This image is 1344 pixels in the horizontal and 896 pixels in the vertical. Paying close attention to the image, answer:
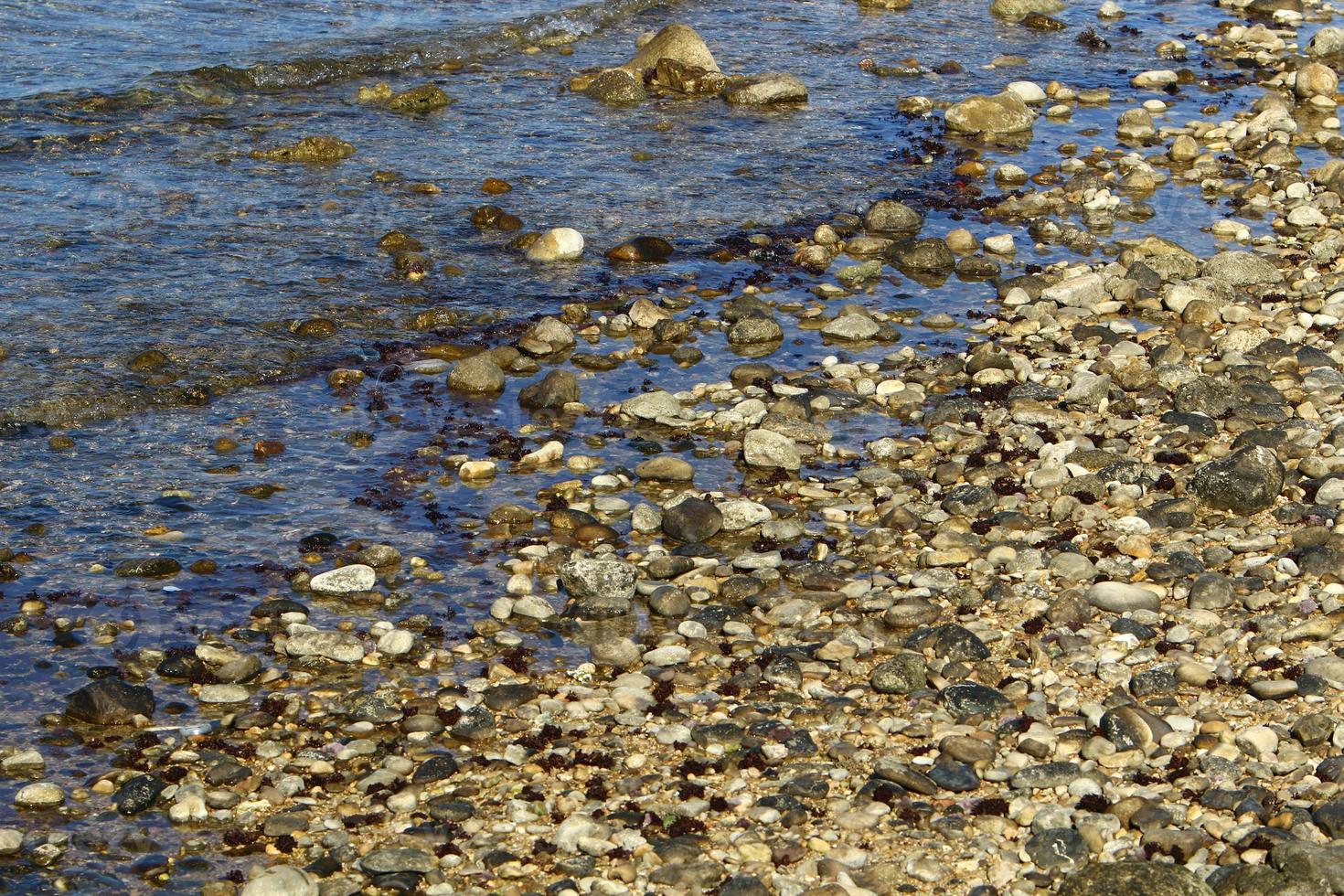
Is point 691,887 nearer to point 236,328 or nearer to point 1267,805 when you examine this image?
point 1267,805

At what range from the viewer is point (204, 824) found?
34.8ft

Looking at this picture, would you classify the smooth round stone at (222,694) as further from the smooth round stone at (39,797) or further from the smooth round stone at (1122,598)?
the smooth round stone at (1122,598)

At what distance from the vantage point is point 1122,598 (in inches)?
514

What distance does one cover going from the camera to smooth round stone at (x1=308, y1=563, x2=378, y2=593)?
1370 centimetres

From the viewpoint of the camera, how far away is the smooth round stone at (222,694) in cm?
1209

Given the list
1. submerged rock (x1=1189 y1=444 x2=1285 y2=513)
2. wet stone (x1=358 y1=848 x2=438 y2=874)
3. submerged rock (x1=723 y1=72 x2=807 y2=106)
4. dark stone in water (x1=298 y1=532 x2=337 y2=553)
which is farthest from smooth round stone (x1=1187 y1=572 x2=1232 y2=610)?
submerged rock (x1=723 y1=72 x2=807 y2=106)

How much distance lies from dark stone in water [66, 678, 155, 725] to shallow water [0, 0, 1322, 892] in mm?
334

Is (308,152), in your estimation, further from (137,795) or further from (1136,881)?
(1136,881)

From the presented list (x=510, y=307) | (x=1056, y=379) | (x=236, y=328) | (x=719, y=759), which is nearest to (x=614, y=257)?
(x=510, y=307)

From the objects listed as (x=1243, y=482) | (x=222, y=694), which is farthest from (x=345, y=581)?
(x=1243, y=482)

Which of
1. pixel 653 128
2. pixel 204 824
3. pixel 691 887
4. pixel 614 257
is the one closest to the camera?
pixel 691 887

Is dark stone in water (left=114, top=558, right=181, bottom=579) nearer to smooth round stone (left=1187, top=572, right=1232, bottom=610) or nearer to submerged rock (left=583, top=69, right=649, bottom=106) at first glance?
smooth round stone (left=1187, top=572, right=1232, bottom=610)

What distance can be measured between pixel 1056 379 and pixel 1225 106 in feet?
50.3

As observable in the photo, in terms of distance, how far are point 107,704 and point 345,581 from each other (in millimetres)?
2597
